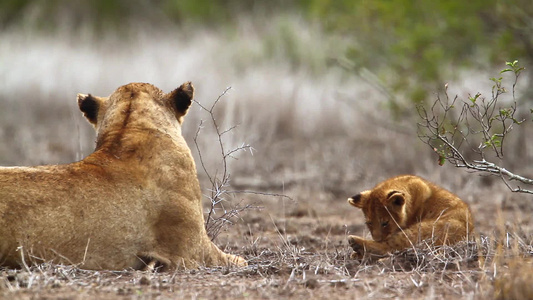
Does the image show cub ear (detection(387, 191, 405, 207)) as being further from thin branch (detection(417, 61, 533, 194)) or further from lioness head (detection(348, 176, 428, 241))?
thin branch (detection(417, 61, 533, 194))

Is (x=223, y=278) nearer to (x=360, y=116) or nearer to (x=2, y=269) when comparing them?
(x=2, y=269)

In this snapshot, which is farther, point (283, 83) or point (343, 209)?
point (283, 83)

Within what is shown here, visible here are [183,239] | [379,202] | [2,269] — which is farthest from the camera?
[379,202]

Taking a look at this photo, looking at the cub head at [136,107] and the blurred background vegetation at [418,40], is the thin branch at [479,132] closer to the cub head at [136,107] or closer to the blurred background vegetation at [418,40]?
the blurred background vegetation at [418,40]

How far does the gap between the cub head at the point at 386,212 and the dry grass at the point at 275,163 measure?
287mm

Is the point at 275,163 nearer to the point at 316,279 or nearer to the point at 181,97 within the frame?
the point at 181,97

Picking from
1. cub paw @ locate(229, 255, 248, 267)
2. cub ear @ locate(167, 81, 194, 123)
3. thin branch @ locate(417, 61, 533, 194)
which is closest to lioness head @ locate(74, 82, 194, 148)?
cub ear @ locate(167, 81, 194, 123)

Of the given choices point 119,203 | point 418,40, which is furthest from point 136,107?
point 418,40

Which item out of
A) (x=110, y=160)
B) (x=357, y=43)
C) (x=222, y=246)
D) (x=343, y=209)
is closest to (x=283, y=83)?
(x=357, y=43)

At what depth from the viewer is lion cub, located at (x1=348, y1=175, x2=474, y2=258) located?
19.3ft

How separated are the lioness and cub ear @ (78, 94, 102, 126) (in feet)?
0.43

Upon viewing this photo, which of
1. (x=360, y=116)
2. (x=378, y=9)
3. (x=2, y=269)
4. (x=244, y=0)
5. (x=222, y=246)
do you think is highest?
(x=244, y=0)

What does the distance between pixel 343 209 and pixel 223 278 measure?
467cm

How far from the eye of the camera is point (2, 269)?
4906 millimetres
